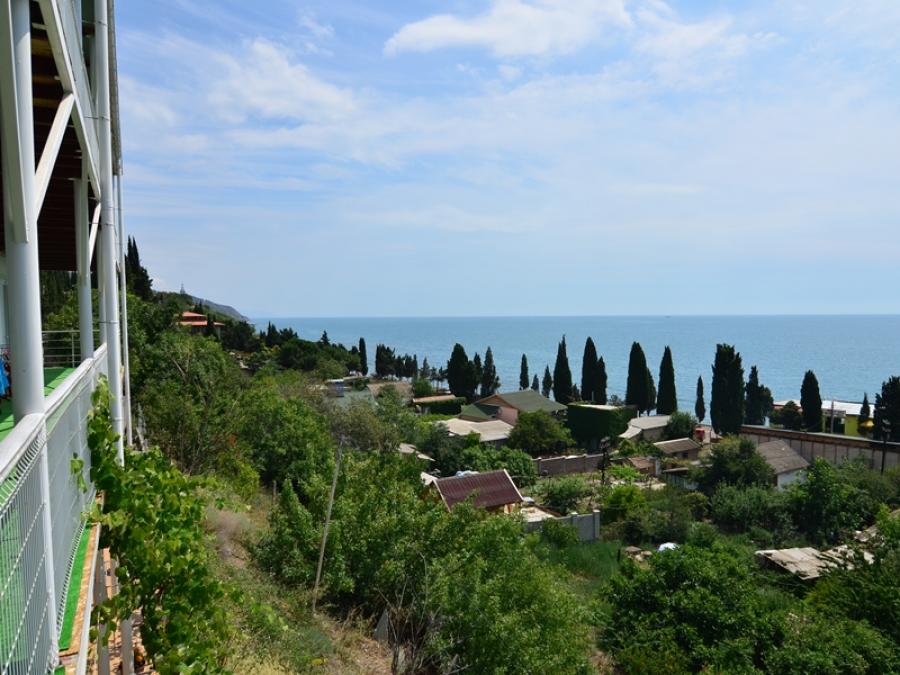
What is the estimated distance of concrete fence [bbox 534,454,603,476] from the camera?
34094 millimetres

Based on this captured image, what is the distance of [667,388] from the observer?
5075 cm

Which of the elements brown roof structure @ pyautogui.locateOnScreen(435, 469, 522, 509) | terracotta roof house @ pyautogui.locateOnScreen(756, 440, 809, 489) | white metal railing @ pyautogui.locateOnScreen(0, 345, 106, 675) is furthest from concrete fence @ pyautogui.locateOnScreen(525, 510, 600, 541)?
white metal railing @ pyautogui.locateOnScreen(0, 345, 106, 675)

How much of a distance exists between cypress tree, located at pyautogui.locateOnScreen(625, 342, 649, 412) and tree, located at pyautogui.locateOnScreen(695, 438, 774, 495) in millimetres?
19335

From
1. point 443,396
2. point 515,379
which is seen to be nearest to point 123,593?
point 443,396

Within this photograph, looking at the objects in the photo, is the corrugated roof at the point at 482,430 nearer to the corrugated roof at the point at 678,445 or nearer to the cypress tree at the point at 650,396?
the corrugated roof at the point at 678,445

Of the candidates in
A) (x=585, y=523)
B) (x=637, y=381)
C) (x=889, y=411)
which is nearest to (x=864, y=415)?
(x=889, y=411)

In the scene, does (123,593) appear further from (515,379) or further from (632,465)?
(515,379)

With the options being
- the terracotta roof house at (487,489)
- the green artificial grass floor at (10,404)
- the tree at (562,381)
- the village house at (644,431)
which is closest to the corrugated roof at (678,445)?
the village house at (644,431)

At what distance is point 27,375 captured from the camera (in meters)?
2.47

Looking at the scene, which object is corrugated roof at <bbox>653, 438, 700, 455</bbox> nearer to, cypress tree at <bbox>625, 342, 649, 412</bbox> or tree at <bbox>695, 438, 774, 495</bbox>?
tree at <bbox>695, 438, 774, 495</bbox>

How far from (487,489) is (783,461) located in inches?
641

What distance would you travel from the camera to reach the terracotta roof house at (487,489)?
80.0 feet

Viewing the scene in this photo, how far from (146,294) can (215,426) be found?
87.1 ft

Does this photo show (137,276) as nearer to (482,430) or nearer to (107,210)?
(482,430)
